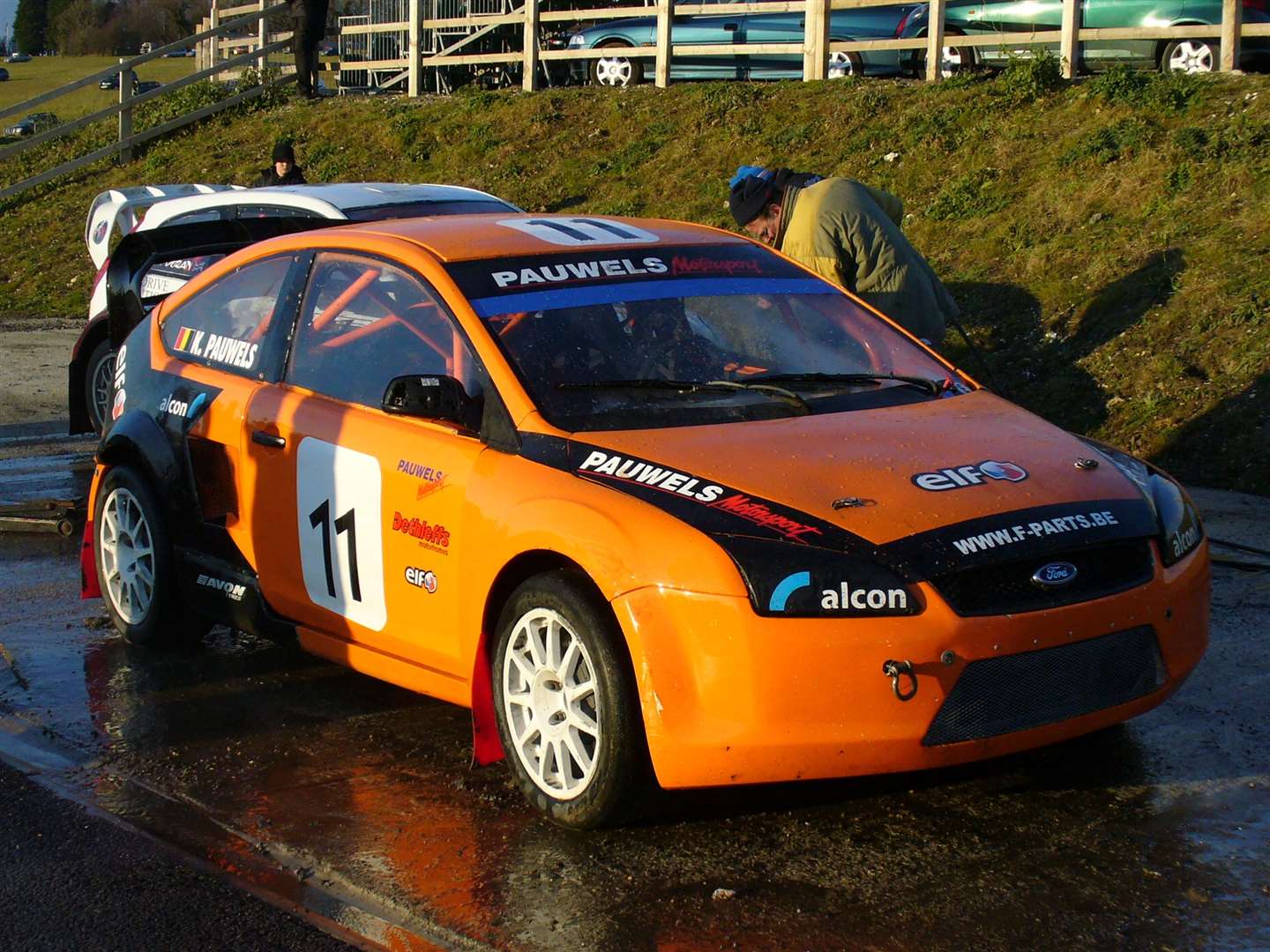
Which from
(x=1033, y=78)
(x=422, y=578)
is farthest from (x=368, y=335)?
(x=1033, y=78)

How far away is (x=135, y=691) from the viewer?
6.09 m

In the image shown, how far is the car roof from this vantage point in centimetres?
567

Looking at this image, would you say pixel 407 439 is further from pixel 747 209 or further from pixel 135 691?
pixel 747 209

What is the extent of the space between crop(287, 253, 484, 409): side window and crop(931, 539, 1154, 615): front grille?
166 cm

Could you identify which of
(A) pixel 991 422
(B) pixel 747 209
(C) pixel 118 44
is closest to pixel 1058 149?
(B) pixel 747 209

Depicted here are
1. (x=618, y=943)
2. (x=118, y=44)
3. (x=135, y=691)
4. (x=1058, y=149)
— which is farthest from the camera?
(x=118, y=44)

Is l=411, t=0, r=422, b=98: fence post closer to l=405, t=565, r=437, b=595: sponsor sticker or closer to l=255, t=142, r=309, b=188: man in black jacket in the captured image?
l=255, t=142, r=309, b=188: man in black jacket

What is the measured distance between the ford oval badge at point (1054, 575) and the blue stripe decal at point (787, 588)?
615mm

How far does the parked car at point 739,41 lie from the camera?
64.1ft

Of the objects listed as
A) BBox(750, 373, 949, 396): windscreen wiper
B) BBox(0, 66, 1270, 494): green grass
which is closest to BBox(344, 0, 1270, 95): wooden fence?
BBox(0, 66, 1270, 494): green grass

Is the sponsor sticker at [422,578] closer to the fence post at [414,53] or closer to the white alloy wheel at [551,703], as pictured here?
the white alloy wheel at [551,703]

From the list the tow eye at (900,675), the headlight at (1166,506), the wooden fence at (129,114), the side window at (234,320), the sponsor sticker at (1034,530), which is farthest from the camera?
the wooden fence at (129,114)

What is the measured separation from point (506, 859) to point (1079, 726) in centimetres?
154

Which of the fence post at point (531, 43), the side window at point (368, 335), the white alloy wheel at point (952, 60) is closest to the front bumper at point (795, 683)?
the side window at point (368, 335)
